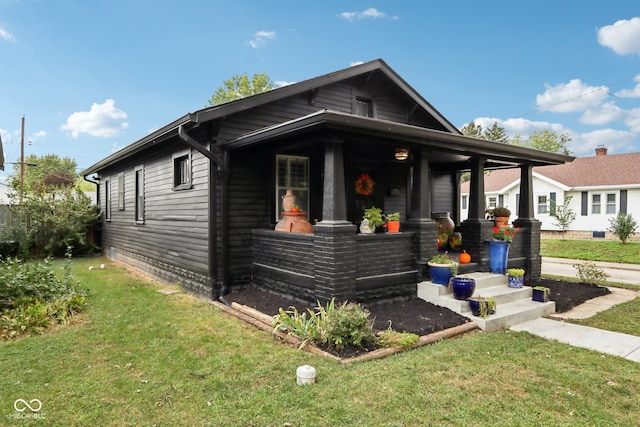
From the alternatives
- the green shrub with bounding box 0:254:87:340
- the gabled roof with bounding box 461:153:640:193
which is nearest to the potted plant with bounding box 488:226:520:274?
the green shrub with bounding box 0:254:87:340

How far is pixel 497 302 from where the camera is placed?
19.4 ft

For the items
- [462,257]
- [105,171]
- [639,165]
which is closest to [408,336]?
[462,257]

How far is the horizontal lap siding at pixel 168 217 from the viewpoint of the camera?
6910mm

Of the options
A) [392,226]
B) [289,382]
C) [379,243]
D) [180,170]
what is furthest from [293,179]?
[289,382]

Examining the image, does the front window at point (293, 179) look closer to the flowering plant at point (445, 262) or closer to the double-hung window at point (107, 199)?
the flowering plant at point (445, 262)

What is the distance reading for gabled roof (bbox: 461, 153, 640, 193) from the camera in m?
Answer: 18.0

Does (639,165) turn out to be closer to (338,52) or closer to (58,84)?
(338,52)

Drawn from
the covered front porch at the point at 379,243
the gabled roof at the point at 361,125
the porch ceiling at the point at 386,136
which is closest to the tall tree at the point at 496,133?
the gabled roof at the point at 361,125

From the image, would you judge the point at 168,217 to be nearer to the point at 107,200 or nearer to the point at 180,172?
the point at 180,172

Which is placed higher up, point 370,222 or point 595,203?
point 595,203

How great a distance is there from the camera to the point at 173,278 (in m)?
8.13
